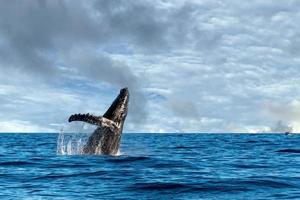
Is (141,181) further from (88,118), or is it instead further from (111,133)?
(111,133)

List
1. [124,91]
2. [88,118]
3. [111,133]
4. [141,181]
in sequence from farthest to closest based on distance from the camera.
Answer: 1. [124,91]
2. [111,133]
3. [88,118]
4. [141,181]

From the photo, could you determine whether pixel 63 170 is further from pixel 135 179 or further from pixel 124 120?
pixel 124 120

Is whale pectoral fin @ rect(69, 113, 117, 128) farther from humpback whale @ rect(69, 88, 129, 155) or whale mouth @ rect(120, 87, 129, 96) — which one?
whale mouth @ rect(120, 87, 129, 96)

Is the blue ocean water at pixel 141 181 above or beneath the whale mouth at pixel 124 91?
beneath

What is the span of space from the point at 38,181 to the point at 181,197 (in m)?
5.52

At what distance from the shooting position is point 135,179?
1703 cm

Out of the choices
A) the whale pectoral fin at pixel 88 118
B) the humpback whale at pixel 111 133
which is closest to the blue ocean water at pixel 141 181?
the whale pectoral fin at pixel 88 118

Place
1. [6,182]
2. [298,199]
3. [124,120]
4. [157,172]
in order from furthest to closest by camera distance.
Answer: 1. [124,120]
2. [157,172]
3. [6,182]
4. [298,199]

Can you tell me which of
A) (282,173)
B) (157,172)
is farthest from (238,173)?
(157,172)

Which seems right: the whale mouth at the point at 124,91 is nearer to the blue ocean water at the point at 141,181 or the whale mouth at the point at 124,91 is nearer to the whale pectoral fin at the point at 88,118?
the whale pectoral fin at the point at 88,118

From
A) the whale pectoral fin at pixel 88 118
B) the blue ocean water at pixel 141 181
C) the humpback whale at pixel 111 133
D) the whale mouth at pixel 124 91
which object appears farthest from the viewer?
the whale mouth at pixel 124 91

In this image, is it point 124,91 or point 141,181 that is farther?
point 124,91

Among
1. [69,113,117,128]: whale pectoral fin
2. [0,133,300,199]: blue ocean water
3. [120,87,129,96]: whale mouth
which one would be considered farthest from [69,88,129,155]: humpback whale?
[0,133,300,199]: blue ocean water

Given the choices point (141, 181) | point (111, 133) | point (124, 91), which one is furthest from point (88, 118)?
point (141, 181)
